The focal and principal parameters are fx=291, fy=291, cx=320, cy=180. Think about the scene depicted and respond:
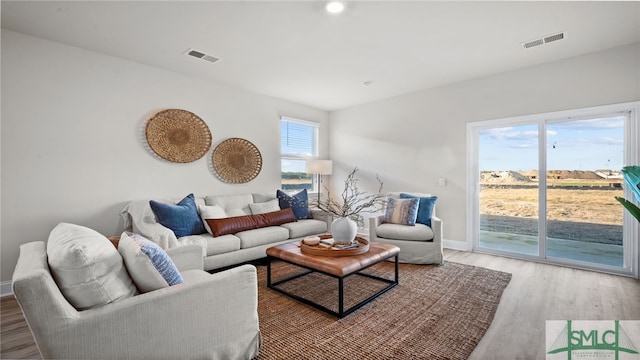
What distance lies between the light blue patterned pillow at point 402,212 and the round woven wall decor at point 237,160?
2193 millimetres

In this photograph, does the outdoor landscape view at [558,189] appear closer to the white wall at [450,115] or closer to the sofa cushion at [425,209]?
the white wall at [450,115]

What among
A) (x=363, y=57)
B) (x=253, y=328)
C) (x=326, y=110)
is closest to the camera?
(x=253, y=328)

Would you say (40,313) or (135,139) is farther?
(135,139)

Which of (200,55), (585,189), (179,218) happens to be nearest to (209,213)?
(179,218)

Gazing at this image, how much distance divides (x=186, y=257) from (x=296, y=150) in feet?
→ 11.4

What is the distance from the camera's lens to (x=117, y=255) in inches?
58.7

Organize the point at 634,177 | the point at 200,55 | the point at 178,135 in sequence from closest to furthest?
the point at 634,177
the point at 200,55
the point at 178,135

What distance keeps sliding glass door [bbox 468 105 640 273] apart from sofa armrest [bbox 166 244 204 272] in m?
3.71

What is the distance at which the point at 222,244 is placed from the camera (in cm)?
323

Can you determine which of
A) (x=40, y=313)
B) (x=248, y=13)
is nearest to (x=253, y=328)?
(x=40, y=313)

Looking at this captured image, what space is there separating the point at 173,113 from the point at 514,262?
15.7ft

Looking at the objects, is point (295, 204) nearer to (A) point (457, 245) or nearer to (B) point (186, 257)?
(B) point (186, 257)

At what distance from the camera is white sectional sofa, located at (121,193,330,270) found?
3.07m

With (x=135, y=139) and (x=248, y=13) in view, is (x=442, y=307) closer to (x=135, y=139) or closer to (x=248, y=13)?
(x=248, y=13)
